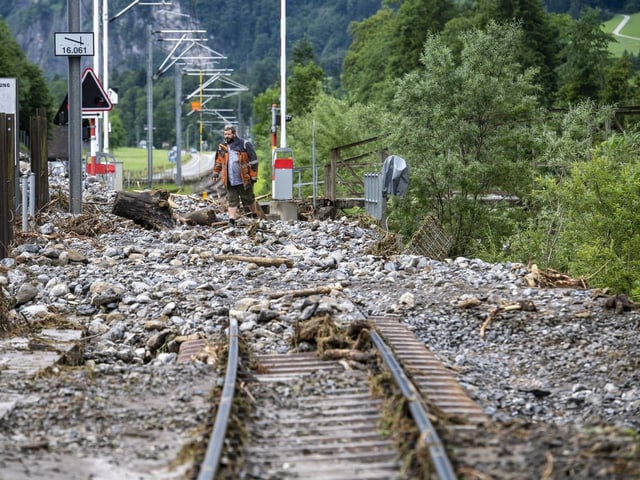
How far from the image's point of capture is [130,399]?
7.25m

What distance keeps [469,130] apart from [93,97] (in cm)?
1816

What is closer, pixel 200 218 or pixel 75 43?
pixel 75 43

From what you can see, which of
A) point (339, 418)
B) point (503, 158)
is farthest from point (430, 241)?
point (503, 158)

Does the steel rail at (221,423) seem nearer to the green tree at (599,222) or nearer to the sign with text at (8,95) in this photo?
the sign with text at (8,95)

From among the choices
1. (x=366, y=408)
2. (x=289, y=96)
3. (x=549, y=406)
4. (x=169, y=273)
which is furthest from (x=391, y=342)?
(x=289, y=96)

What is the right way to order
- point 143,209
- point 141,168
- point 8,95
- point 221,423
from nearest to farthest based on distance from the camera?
point 221,423 < point 8,95 < point 143,209 < point 141,168

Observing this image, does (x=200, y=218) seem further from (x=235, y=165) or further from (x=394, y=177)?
(x=394, y=177)

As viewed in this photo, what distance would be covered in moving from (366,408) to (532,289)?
562cm

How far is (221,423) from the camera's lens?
19.6ft

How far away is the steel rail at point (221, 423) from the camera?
5168mm

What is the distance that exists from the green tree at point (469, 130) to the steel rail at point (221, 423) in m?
29.0

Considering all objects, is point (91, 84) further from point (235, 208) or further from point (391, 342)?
point (391, 342)

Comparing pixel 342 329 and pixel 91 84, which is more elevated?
pixel 91 84

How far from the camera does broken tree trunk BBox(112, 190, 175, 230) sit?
778 inches
